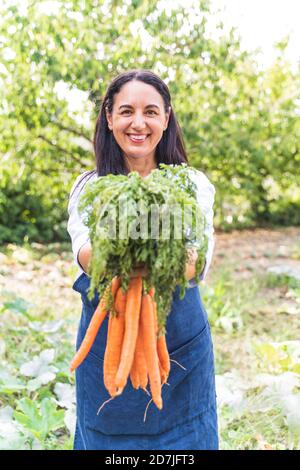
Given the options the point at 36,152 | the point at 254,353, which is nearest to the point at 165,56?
the point at 36,152

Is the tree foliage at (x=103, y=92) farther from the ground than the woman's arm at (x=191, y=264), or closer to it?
farther from the ground

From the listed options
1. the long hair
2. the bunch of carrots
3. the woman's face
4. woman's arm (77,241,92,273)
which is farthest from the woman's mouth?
the bunch of carrots

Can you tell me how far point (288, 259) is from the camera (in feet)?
22.4

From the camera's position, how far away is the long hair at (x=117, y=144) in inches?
69.5

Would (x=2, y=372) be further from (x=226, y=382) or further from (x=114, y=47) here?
(x=114, y=47)

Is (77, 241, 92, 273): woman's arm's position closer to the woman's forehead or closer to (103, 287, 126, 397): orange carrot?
(103, 287, 126, 397): orange carrot

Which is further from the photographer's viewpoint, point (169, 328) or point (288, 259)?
point (288, 259)

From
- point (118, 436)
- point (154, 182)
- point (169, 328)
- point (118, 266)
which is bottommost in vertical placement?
point (118, 436)

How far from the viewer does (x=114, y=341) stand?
4.86 ft

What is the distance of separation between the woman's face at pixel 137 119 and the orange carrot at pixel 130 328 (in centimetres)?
48

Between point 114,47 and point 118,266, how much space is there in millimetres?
4445

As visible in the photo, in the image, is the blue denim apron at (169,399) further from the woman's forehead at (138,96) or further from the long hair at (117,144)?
the woman's forehead at (138,96)

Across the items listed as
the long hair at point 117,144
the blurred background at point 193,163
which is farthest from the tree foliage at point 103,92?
the long hair at point 117,144

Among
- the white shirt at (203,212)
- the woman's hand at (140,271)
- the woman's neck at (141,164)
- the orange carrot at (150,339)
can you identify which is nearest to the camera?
the woman's hand at (140,271)
